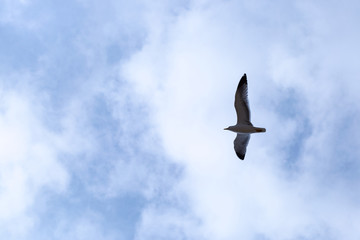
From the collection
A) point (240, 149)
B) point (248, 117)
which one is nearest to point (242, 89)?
point (248, 117)

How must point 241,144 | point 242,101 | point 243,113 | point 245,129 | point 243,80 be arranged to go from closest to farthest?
point 242,101
point 243,80
point 243,113
point 245,129
point 241,144

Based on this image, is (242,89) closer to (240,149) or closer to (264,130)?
(264,130)

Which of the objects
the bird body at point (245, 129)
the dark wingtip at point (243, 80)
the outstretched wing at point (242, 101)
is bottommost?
the bird body at point (245, 129)

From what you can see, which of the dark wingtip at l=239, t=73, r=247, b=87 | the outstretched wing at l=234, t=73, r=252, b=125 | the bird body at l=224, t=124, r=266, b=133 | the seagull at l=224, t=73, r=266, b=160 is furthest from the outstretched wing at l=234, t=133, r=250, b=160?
the dark wingtip at l=239, t=73, r=247, b=87

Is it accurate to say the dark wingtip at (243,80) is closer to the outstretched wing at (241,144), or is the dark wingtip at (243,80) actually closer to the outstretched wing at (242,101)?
the outstretched wing at (242,101)

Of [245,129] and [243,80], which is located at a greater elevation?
[243,80]

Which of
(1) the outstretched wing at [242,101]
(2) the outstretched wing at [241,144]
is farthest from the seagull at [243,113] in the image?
(2) the outstretched wing at [241,144]

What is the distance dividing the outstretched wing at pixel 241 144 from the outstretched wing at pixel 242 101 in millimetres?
2870

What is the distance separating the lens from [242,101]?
135ft

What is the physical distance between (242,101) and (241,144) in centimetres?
612

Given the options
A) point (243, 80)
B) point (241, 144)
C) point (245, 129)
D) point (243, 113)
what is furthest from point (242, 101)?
point (241, 144)

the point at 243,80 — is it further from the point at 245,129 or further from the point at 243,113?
the point at 245,129

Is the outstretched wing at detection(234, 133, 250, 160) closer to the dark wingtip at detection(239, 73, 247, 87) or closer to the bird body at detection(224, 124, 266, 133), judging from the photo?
the bird body at detection(224, 124, 266, 133)

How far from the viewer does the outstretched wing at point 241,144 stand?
146 feet
